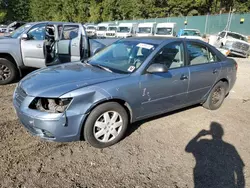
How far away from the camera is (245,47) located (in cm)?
1558

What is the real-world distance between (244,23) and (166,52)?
2444 cm

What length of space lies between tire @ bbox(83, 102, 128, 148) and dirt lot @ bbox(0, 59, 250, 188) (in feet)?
0.44

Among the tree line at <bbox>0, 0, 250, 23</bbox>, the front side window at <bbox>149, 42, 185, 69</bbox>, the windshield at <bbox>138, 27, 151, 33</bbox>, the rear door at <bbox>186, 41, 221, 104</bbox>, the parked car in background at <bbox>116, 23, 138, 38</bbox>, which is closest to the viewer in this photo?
the front side window at <bbox>149, 42, 185, 69</bbox>

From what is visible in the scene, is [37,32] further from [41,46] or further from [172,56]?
[172,56]

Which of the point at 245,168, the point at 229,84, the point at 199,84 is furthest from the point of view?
the point at 229,84

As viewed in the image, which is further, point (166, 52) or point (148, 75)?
point (166, 52)

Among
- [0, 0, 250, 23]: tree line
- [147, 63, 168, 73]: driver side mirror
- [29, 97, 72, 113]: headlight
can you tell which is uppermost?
[0, 0, 250, 23]: tree line

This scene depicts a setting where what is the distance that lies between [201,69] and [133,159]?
227cm

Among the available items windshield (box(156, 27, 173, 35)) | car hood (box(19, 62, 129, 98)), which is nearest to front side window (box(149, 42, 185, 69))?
car hood (box(19, 62, 129, 98))

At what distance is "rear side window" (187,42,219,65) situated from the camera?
420 cm

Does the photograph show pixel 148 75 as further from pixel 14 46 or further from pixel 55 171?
pixel 14 46

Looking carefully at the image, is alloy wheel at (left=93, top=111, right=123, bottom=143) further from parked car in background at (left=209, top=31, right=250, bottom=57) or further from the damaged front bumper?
parked car in background at (left=209, top=31, right=250, bottom=57)

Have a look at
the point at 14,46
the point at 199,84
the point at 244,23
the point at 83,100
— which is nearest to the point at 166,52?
the point at 199,84

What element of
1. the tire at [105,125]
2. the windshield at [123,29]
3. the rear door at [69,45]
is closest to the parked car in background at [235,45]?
the windshield at [123,29]
